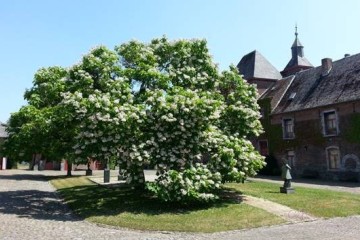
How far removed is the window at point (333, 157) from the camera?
30672 mm

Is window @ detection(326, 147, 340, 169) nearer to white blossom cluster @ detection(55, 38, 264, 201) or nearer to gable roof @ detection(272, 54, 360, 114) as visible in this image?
gable roof @ detection(272, 54, 360, 114)

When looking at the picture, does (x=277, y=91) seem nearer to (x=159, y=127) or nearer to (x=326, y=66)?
(x=326, y=66)

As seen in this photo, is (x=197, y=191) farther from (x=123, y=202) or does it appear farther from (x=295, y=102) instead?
(x=295, y=102)

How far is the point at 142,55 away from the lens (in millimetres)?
19078

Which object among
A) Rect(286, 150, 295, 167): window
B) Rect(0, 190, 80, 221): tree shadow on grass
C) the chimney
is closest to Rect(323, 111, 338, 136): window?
Rect(286, 150, 295, 167): window

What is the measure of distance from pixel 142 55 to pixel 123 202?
7.53 m

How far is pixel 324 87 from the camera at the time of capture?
109ft

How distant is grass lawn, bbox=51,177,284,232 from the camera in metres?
13.1

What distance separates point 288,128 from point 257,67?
1192cm

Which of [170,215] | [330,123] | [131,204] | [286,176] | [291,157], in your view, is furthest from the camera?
[291,157]

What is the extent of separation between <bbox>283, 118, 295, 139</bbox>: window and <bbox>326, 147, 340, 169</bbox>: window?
14.0 ft

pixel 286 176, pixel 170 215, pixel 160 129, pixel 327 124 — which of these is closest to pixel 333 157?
pixel 327 124

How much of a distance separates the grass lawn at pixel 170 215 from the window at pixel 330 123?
16.8m

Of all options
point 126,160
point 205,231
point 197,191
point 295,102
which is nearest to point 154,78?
point 126,160
